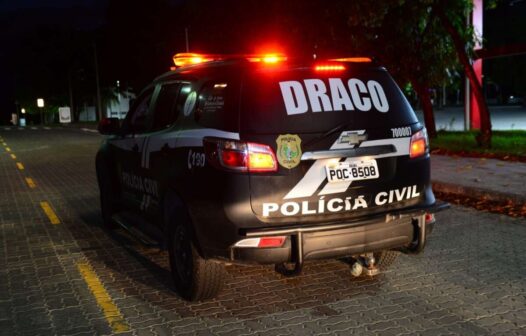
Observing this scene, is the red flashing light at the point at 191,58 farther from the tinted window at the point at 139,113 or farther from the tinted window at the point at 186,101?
the tinted window at the point at 139,113

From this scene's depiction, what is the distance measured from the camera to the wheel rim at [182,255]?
4.91 meters

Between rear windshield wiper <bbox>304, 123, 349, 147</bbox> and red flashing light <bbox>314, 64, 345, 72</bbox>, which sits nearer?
rear windshield wiper <bbox>304, 123, 349, 147</bbox>

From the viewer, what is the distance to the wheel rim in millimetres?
4914

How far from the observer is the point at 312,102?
179 inches

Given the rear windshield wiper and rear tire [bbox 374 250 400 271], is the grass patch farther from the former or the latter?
the rear windshield wiper

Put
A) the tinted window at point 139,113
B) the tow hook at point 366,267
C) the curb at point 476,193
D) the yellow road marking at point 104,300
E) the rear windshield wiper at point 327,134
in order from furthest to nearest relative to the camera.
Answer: the curb at point 476,193 < the tinted window at point 139,113 < the tow hook at point 366,267 < the yellow road marking at point 104,300 < the rear windshield wiper at point 327,134

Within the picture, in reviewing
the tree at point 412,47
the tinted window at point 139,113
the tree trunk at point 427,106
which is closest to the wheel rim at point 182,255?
the tinted window at point 139,113

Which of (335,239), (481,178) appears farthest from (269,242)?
(481,178)

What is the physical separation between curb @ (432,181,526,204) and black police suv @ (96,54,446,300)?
446 cm

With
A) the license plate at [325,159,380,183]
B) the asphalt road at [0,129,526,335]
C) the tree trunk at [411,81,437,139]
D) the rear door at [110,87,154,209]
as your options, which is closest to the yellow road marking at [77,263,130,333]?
the asphalt road at [0,129,526,335]

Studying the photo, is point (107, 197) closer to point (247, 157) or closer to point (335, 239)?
point (247, 157)

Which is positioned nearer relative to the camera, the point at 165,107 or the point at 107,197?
the point at 165,107

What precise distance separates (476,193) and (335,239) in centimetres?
588

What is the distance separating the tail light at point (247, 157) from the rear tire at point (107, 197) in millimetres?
3315
